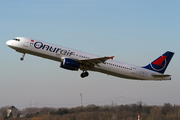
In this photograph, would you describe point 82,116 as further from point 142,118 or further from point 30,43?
point 30,43

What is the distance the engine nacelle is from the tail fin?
1432cm

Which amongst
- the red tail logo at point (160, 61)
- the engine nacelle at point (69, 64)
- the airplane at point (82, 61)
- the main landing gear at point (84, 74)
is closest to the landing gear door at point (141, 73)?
the airplane at point (82, 61)

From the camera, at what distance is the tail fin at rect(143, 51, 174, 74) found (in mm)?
56247

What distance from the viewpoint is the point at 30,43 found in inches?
1948

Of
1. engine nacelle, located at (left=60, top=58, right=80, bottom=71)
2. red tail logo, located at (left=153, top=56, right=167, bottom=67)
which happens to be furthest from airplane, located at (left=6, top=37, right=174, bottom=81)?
red tail logo, located at (left=153, top=56, right=167, bottom=67)

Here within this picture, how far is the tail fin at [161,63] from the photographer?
2214 inches

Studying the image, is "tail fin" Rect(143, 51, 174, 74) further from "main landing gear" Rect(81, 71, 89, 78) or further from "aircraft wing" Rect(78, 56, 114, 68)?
"main landing gear" Rect(81, 71, 89, 78)

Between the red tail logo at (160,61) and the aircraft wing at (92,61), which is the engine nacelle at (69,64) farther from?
the red tail logo at (160,61)

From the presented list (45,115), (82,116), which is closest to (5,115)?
(45,115)

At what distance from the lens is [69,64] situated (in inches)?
1934

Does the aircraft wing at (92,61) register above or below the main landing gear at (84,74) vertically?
above

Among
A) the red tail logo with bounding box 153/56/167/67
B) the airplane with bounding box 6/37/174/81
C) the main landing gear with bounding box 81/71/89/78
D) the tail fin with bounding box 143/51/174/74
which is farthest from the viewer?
the red tail logo with bounding box 153/56/167/67

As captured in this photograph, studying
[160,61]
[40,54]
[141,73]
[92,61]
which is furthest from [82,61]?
[160,61]

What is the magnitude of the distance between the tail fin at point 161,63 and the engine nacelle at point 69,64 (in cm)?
1432
